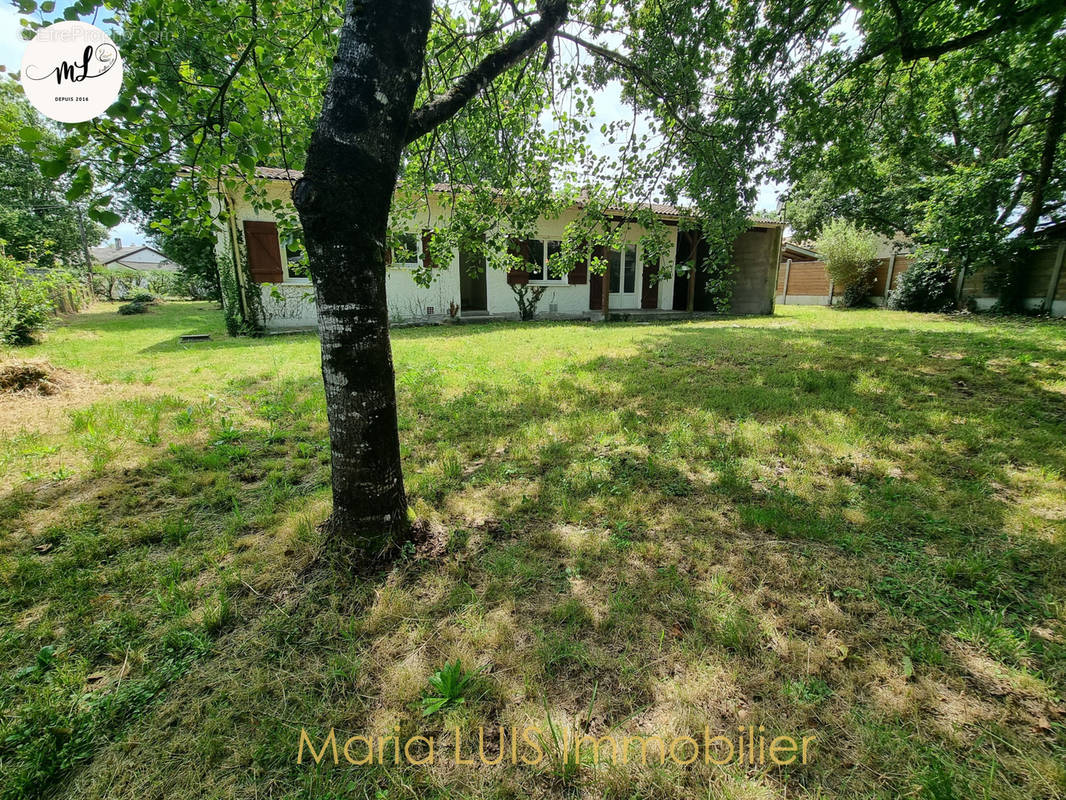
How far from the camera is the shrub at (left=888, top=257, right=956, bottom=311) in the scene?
1380cm

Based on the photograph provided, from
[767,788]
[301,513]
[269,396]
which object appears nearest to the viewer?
[767,788]

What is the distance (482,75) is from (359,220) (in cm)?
122

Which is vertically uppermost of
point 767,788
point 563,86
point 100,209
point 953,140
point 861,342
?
A: point 953,140

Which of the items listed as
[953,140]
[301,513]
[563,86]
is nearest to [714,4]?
[563,86]

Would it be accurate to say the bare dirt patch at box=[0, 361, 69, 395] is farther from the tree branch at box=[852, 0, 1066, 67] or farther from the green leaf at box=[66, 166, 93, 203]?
the tree branch at box=[852, 0, 1066, 67]

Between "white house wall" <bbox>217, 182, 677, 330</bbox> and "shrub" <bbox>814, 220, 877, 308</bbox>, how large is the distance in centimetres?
722

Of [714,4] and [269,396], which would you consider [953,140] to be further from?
[269,396]

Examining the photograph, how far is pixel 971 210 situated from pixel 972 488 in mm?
14683

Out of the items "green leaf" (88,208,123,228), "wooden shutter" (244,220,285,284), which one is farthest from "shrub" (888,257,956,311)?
"wooden shutter" (244,220,285,284)

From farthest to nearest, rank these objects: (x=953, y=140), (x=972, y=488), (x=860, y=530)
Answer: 1. (x=953, y=140)
2. (x=972, y=488)
3. (x=860, y=530)

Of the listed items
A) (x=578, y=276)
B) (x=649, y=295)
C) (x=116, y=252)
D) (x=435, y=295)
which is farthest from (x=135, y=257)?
(x=649, y=295)

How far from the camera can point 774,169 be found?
13.7 ft

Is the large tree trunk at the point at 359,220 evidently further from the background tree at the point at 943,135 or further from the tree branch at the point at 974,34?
the tree branch at the point at 974,34

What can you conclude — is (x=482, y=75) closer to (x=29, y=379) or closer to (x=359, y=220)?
(x=359, y=220)
